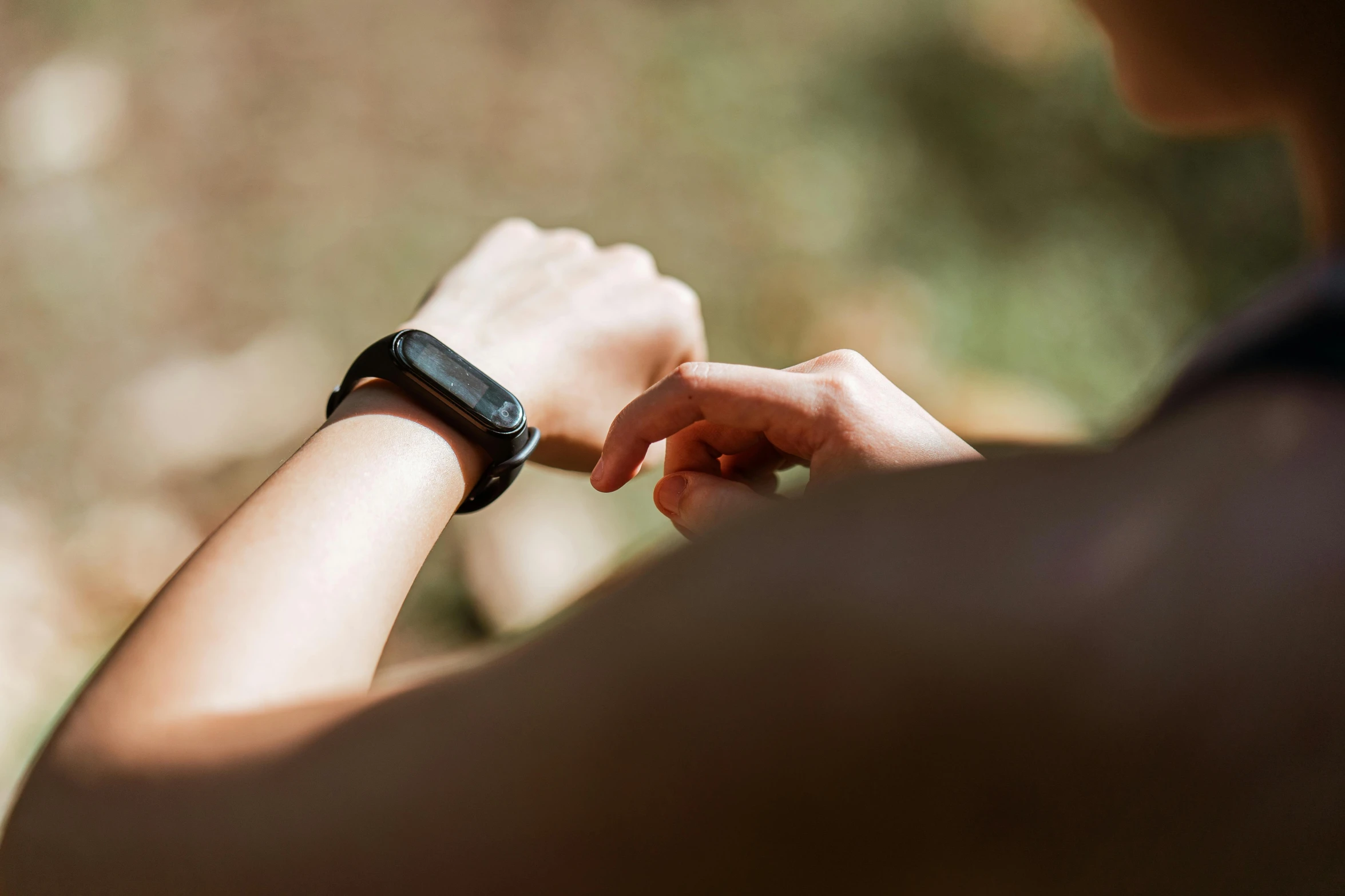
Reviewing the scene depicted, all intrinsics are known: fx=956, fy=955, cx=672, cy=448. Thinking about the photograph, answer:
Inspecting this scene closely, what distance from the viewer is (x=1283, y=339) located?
1.49 ft

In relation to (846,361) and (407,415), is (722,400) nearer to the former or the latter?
(846,361)

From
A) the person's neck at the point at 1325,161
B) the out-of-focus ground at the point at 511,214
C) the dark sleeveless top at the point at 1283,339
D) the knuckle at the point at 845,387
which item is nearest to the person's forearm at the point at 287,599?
the knuckle at the point at 845,387

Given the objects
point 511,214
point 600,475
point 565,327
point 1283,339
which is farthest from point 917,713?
point 511,214

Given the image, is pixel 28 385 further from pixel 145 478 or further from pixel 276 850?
pixel 276 850

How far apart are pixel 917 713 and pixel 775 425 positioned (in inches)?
16.9

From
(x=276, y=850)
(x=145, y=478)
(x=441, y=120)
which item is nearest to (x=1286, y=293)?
(x=276, y=850)

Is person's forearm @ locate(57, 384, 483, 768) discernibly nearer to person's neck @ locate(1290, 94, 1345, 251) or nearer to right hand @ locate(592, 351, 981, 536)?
right hand @ locate(592, 351, 981, 536)

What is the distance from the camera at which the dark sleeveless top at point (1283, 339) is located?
1.46ft

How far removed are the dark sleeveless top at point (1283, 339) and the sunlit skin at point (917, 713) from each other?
0.4 inches

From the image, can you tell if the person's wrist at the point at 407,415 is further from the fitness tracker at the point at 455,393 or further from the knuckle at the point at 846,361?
the knuckle at the point at 846,361

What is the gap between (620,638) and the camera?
1.55 feet

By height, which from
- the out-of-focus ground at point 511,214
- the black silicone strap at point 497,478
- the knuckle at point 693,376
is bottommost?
the knuckle at point 693,376

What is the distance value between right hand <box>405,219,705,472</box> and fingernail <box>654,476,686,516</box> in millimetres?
206

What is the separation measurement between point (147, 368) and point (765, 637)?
239 centimetres
